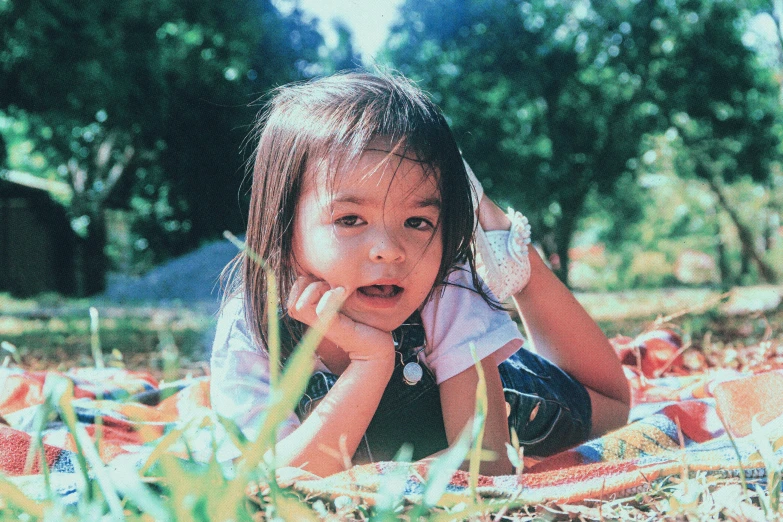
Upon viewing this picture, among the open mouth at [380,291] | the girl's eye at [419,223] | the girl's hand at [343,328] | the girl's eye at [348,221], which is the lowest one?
→ the girl's hand at [343,328]

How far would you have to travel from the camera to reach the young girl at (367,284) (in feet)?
4.62

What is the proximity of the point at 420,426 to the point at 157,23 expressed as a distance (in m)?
8.60

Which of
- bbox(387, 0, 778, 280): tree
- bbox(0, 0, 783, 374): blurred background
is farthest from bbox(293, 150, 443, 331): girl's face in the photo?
bbox(387, 0, 778, 280): tree

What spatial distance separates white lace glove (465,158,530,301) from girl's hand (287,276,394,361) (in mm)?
577

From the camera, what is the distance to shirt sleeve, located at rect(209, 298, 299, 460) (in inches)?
59.2

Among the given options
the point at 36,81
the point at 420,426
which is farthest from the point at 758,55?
the point at 420,426

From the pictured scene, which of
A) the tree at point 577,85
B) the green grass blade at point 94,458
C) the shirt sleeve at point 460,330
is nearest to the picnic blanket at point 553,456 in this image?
the green grass blade at point 94,458

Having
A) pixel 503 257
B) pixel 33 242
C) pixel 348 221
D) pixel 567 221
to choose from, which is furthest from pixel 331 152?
pixel 33 242

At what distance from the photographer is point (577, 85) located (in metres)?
15.3

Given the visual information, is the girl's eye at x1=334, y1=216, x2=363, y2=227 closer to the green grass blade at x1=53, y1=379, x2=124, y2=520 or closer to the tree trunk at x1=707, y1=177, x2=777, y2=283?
the green grass blade at x1=53, y1=379, x2=124, y2=520

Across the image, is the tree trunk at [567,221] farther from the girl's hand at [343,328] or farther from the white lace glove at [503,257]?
the girl's hand at [343,328]

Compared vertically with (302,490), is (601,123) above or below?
above

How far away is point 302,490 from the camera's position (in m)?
1.09

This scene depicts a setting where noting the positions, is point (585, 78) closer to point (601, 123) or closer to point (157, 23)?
point (601, 123)
